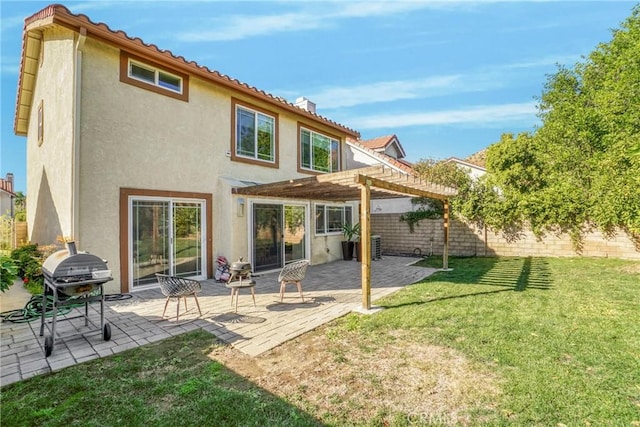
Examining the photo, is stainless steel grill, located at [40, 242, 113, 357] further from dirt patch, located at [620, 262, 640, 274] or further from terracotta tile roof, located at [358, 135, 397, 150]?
terracotta tile roof, located at [358, 135, 397, 150]

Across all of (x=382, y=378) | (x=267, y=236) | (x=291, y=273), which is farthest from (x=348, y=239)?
(x=382, y=378)

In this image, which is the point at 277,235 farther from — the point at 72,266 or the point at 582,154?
the point at 582,154

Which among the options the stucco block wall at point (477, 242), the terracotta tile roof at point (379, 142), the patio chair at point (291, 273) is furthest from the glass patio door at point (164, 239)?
the terracotta tile roof at point (379, 142)

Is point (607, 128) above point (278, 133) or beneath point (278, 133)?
above

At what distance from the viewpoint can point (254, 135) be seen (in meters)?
11.6

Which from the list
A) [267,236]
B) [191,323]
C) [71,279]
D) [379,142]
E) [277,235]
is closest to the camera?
[71,279]

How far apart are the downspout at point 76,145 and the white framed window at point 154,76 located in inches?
46.8

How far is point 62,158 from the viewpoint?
820 centimetres

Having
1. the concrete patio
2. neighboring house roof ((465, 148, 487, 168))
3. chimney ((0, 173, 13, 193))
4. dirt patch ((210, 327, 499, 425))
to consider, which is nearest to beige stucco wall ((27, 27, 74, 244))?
the concrete patio

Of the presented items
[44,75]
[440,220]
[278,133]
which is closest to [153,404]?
[278,133]

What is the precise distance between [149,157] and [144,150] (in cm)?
23

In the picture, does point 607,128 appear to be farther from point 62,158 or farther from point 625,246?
point 62,158

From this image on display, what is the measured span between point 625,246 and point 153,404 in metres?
17.9

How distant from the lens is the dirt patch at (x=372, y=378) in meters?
3.27
